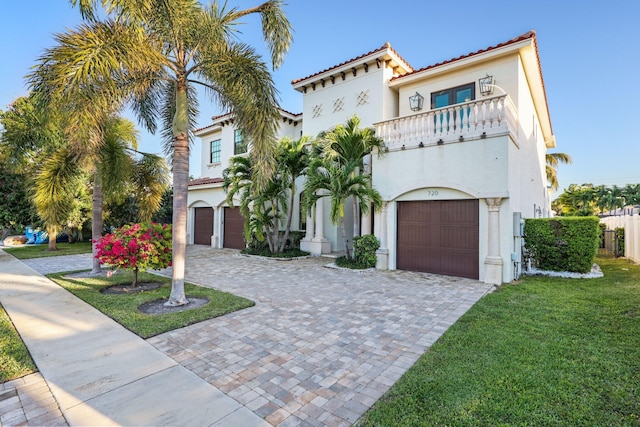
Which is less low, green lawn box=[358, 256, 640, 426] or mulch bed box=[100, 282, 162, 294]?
green lawn box=[358, 256, 640, 426]

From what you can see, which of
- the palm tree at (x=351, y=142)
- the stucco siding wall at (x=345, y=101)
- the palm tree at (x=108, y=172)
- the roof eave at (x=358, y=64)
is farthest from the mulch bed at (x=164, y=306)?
the roof eave at (x=358, y=64)

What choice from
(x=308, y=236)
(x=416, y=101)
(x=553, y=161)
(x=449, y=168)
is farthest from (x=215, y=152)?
(x=553, y=161)

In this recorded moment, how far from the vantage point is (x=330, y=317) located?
236 inches

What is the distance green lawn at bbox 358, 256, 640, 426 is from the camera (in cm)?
298

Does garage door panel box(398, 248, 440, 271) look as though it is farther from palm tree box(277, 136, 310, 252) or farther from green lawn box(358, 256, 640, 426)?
palm tree box(277, 136, 310, 252)

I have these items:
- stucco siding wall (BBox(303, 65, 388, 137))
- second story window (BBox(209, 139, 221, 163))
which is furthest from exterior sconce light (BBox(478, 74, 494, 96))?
second story window (BBox(209, 139, 221, 163))

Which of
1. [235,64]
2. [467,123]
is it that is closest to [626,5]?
[467,123]

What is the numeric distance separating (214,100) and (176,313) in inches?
196

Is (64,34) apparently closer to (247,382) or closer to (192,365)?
(192,365)

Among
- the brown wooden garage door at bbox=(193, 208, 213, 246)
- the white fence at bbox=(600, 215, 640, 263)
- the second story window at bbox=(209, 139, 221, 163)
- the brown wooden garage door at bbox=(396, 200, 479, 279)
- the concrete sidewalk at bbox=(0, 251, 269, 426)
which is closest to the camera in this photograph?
the concrete sidewalk at bbox=(0, 251, 269, 426)

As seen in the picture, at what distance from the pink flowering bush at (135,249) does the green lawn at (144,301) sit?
0.79 meters

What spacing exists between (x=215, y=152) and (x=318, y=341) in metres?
20.2

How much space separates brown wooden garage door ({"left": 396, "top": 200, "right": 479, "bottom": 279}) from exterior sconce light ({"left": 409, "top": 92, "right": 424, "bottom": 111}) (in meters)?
4.33

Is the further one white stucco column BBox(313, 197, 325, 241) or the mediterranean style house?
white stucco column BBox(313, 197, 325, 241)
